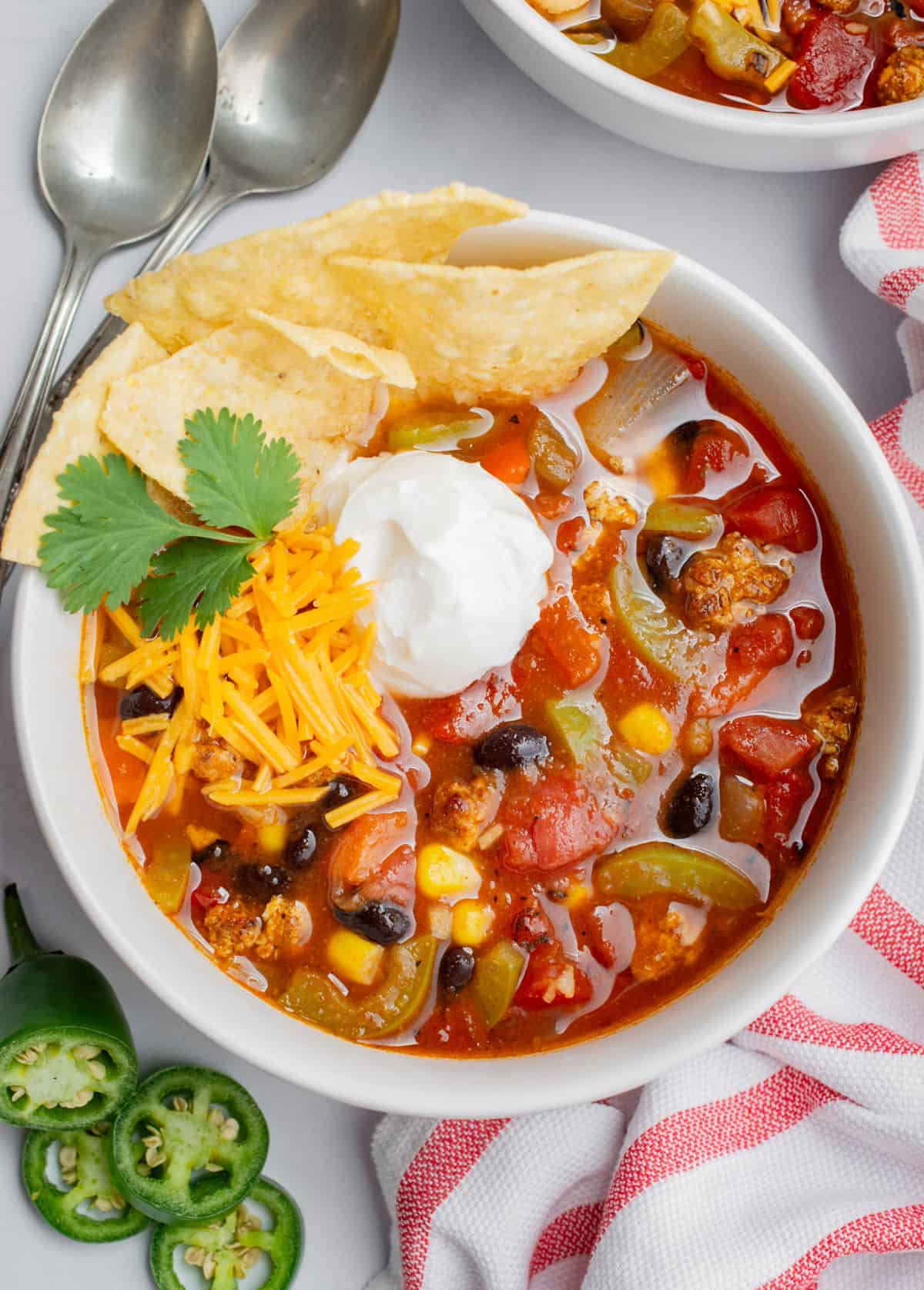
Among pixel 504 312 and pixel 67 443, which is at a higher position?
pixel 504 312

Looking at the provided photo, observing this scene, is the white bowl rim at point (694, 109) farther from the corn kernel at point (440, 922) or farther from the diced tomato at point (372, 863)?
the corn kernel at point (440, 922)

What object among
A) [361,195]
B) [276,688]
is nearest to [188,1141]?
[276,688]

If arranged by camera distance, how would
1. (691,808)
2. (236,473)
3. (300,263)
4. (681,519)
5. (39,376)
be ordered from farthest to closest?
(39,376) < (681,519) < (691,808) < (236,473) < (300,263)

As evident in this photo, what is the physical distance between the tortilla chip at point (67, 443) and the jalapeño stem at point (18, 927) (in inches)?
34.0

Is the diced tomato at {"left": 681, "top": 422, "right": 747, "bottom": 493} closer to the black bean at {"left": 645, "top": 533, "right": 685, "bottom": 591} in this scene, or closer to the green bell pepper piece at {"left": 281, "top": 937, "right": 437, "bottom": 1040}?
the black bean at {"left": 645, "top": 533, "right": 685, "bottom": 591}

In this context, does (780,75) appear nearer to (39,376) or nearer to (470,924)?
(39,376)

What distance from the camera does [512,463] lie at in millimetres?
2688

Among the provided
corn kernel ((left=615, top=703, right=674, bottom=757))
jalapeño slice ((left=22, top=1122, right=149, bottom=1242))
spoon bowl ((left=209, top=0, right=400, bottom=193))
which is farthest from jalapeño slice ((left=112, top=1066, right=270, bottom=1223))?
spoon bowl ((left=209, top=0, right=400, bottom=193))

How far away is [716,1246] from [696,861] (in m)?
0.88

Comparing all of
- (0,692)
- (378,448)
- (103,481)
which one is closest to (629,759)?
(378,448)

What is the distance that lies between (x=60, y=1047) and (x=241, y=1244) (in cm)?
67

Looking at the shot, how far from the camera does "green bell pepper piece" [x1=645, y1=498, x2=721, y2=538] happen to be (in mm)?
2682

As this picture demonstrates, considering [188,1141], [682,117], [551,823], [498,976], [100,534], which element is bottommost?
[188,1141]

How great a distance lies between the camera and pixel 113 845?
8.45 ft
